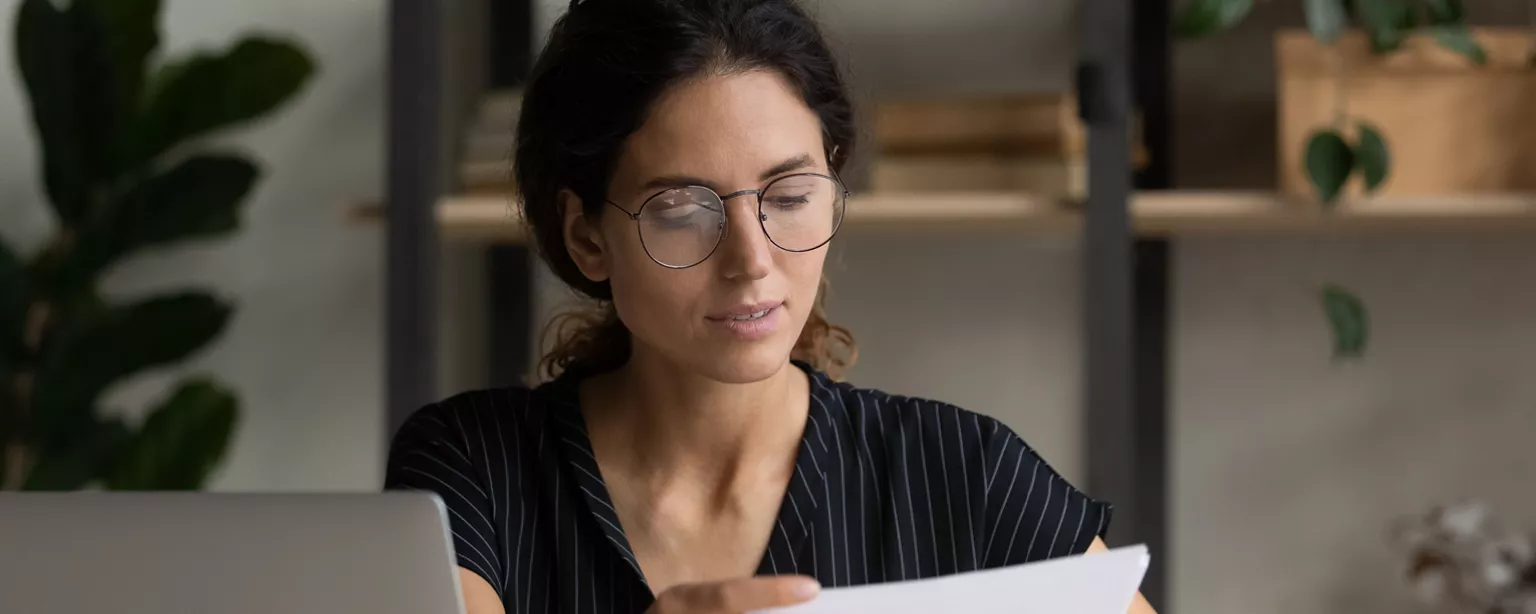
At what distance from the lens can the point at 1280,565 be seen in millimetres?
1945

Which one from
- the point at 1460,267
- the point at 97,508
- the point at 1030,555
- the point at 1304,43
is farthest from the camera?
the point at 1460,267

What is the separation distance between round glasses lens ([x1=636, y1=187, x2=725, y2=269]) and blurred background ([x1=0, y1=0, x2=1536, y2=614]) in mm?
685

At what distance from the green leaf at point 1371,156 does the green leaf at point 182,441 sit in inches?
59.9

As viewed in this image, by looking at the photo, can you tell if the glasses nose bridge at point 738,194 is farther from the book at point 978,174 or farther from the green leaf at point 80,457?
the green leaf at point 80,457

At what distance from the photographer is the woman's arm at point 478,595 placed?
967 millimetres

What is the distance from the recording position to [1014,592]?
74 cm

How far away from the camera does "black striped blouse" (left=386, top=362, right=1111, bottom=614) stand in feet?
3.43

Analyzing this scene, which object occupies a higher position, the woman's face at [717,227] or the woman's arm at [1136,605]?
the woman's face at [717,227]

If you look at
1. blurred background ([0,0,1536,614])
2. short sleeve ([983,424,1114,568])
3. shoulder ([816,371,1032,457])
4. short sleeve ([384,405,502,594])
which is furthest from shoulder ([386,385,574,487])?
blurred background ([0,0,1536,614])

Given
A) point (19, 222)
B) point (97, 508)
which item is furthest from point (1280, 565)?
point (19, 222)

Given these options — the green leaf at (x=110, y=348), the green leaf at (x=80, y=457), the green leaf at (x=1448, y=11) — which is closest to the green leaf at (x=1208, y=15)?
the green leaf at (x=1448, y=11)

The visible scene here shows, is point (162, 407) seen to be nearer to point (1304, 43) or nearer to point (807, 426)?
point (807, 426)

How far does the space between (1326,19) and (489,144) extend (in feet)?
3.28

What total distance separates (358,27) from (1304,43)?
1.41 meters
